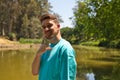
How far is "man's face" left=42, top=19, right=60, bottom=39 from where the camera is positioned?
10.3ft

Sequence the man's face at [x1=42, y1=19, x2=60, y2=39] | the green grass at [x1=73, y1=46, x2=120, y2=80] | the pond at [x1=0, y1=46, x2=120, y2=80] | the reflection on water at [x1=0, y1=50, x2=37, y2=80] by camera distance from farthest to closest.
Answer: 1. the green grass at [x1=73, y1=46, x2=120, y2=80]
2. the pond at [x1=0, y1=46, x2=120, y2=80]
3. the reflection on water at [x1=0, y1=50, x2=37, y2=80]
4. the man's face at [x1=42, y1=19, x2=60, y2=39]

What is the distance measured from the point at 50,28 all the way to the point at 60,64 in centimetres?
40

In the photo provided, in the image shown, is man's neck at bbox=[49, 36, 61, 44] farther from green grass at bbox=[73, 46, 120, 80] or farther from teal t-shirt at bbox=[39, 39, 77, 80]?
green grass at bbox=[73, 46, 120, 80]

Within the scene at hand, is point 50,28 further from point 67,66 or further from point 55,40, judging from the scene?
point 67,66

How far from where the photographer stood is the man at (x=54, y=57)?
2973mm

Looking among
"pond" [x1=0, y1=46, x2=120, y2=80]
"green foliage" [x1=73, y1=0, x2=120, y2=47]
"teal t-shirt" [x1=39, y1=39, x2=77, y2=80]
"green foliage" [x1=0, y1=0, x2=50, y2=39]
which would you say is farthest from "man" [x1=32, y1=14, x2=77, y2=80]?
"green foliage" [x1=0, y1=0, x2=50, y2=39]

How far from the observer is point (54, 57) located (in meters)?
3.05

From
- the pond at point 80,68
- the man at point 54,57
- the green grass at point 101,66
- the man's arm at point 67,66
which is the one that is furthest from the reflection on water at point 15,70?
the man's arm at point 67,66

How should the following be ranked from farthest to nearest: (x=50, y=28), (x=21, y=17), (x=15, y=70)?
(x=21, y=17), (x=15, y=70), (x=50, y=28)

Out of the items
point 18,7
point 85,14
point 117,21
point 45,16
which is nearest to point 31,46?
point 18,7

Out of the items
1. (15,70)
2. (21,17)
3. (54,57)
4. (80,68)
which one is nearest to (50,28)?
(54,57)

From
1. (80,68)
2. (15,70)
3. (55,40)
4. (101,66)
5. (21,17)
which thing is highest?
(21,17)

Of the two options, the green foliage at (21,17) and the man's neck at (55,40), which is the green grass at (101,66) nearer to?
the man's neck at (55,40)

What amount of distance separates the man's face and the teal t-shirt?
0.11 m
